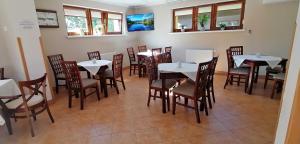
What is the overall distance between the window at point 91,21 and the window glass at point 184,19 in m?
1.97

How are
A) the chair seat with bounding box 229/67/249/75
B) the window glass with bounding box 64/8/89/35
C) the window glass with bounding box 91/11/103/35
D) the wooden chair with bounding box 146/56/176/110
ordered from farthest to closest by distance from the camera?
the window glass with bounding box 91/11/103/35 → the window glass with bounding box 64/8/89/35 → the chair seat with bounding box 229/67/249/75 → the wooden chair with bounding box 146/56/176/110

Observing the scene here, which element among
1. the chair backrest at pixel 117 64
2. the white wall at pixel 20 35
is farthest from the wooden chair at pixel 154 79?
the white wall at pixel 20 35

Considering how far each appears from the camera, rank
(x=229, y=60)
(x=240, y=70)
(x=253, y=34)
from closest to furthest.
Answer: (x=240, y=70) → (x=229, y=60) → (x=253, y=34)

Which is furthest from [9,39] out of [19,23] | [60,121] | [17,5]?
[60,121]

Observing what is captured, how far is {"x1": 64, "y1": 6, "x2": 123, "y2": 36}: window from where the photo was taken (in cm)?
434

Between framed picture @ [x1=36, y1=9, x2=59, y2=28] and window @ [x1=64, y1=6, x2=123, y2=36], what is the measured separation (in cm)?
40

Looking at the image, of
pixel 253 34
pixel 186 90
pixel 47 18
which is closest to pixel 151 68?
pixel 186 90

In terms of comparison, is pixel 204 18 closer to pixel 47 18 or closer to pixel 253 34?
pixel 253 34

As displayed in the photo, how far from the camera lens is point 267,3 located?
384cm

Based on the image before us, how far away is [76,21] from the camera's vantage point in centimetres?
449

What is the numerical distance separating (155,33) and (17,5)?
3.98 m

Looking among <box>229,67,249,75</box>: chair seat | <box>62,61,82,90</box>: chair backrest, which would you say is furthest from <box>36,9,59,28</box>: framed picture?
<box>229,67,249,75</box>: chair seat

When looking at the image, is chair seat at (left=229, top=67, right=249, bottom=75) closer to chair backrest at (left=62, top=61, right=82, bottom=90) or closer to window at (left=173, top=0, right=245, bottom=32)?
window at (left=173, top=0, right=245, bottom=32)

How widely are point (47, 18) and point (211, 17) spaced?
168 inches
